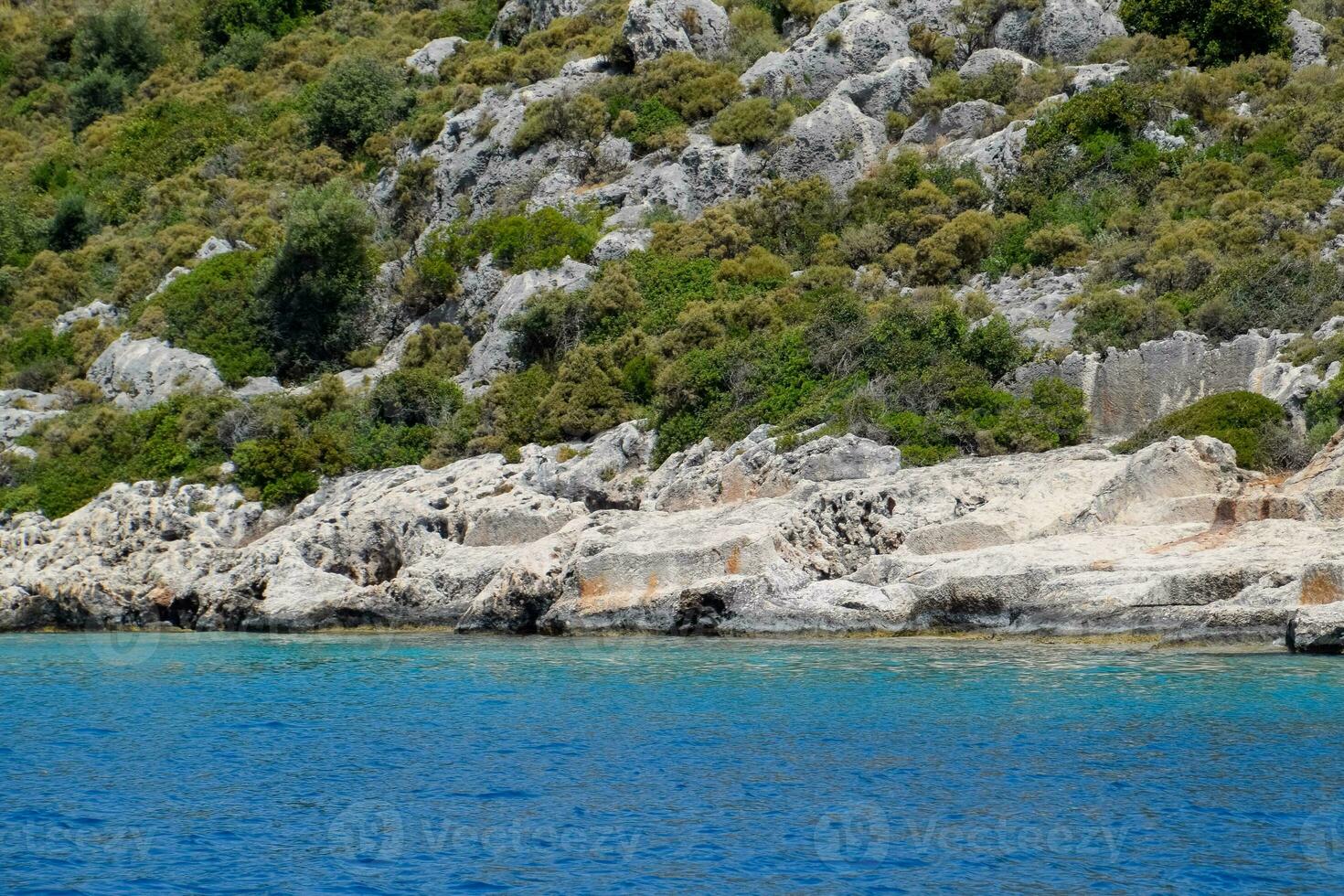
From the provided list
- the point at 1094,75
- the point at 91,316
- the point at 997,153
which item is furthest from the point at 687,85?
the point at 91,316

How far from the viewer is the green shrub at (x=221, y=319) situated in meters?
43.1

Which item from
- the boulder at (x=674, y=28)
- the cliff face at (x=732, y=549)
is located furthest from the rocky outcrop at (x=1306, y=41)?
the cliff face at (x=732, y=549)

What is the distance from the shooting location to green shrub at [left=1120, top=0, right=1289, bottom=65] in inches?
1732

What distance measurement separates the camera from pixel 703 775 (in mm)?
13727

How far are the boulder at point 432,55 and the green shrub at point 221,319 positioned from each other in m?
14.7

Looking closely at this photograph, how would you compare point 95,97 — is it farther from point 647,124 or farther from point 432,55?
point 647,124

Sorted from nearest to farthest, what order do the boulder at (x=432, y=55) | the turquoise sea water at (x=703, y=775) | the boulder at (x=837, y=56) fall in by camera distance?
the turquoise sea water at (x=703, y=775) < the boulder at (x=837, y=56) < the boulder at (x=432, y=55)

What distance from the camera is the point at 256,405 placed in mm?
38531

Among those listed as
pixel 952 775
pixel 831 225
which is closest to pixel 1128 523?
pixel 952 775

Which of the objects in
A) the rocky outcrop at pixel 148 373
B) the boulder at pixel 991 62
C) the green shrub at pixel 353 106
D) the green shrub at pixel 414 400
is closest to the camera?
the green shrub at pixel 414 400

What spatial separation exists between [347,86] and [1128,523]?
40249mm

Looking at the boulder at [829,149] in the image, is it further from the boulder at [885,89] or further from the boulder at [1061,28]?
the boulder at [1061,28]

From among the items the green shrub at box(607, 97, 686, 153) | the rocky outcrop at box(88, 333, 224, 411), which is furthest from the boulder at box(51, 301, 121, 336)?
the green shrub at box(607, 97, 686, 153)

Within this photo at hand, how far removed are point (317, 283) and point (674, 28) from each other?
1653 centimetres
